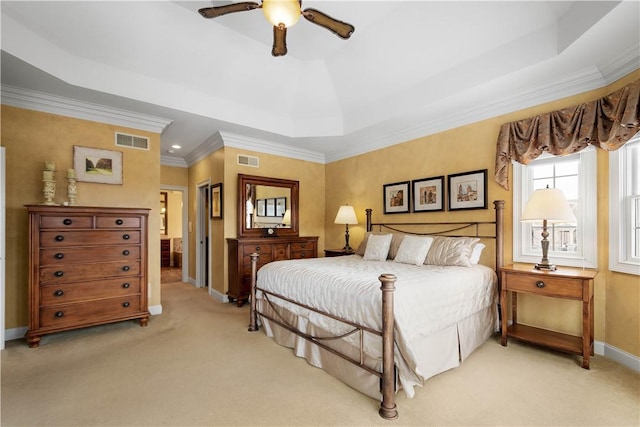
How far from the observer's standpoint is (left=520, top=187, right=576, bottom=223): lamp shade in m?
2.74

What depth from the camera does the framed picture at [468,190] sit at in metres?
3.69

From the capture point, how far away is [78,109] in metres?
3.64

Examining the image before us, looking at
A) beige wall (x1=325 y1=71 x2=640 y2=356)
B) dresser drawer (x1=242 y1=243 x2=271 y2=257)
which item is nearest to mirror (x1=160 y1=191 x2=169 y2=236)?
beige wall (x1=325 y1=71 x2=640 y2=356)

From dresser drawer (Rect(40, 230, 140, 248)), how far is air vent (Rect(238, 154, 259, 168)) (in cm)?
204

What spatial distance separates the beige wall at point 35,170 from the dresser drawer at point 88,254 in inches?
22.4

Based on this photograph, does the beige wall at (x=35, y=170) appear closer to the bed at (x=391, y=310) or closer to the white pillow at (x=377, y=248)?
the bed at (x=391, y=310)

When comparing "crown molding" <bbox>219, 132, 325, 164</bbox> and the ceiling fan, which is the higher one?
the ceiling fan

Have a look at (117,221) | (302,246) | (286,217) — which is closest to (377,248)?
(302,246)

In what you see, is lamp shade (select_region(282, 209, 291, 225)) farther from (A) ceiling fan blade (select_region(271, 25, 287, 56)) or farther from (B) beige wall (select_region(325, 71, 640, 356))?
(A) ceiling fan blade (select_region(271, 25, 287, 56))

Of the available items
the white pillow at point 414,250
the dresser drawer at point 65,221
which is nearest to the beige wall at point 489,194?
the white pillow at point 414,250

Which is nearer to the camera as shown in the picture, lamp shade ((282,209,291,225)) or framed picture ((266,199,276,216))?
framed picture ((266,199,276,216))

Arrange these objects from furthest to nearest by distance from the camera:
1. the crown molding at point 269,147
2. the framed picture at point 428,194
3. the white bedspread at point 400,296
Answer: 1. the crown molding at point 269,147
2. the framed picture at point 428,194
3. the white bedspread at point 400,296

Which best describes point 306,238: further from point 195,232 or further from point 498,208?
point 498,208

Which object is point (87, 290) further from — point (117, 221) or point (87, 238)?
point (117, 221)
